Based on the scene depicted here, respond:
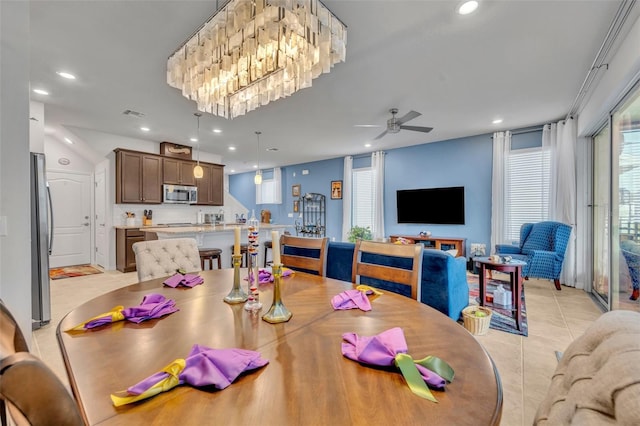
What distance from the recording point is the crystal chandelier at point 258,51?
1540mm

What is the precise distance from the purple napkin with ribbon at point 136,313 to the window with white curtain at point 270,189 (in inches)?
303

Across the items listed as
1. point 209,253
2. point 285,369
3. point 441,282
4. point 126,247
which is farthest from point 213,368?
point 126,247

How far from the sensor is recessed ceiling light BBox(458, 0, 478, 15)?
2.02 m

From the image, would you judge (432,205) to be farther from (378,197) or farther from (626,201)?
(626,201)

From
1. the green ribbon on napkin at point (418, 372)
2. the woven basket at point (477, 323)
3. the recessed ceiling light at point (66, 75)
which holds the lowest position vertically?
the woven basket at point (477, 323)

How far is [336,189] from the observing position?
755 centimetres

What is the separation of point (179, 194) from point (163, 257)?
4444 mm

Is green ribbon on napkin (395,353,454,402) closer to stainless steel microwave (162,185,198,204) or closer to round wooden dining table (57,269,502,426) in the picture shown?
round wooden dining table (57,269,502,426)

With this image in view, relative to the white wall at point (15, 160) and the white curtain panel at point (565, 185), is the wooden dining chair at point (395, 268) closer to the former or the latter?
the white wall at point (15, 160)

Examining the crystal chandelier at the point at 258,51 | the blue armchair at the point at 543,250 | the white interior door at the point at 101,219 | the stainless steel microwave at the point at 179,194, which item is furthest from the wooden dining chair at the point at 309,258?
the white interior door at the point at 101,219

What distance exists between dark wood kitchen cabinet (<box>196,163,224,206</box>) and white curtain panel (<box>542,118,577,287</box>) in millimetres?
6629

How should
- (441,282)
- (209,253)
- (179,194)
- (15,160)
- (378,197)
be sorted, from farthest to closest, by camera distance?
(378,197), (179,194), (209,253), (441,282), (15,160)

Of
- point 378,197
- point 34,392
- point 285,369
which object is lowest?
point 285,369

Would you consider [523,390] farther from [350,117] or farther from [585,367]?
[350,117]
